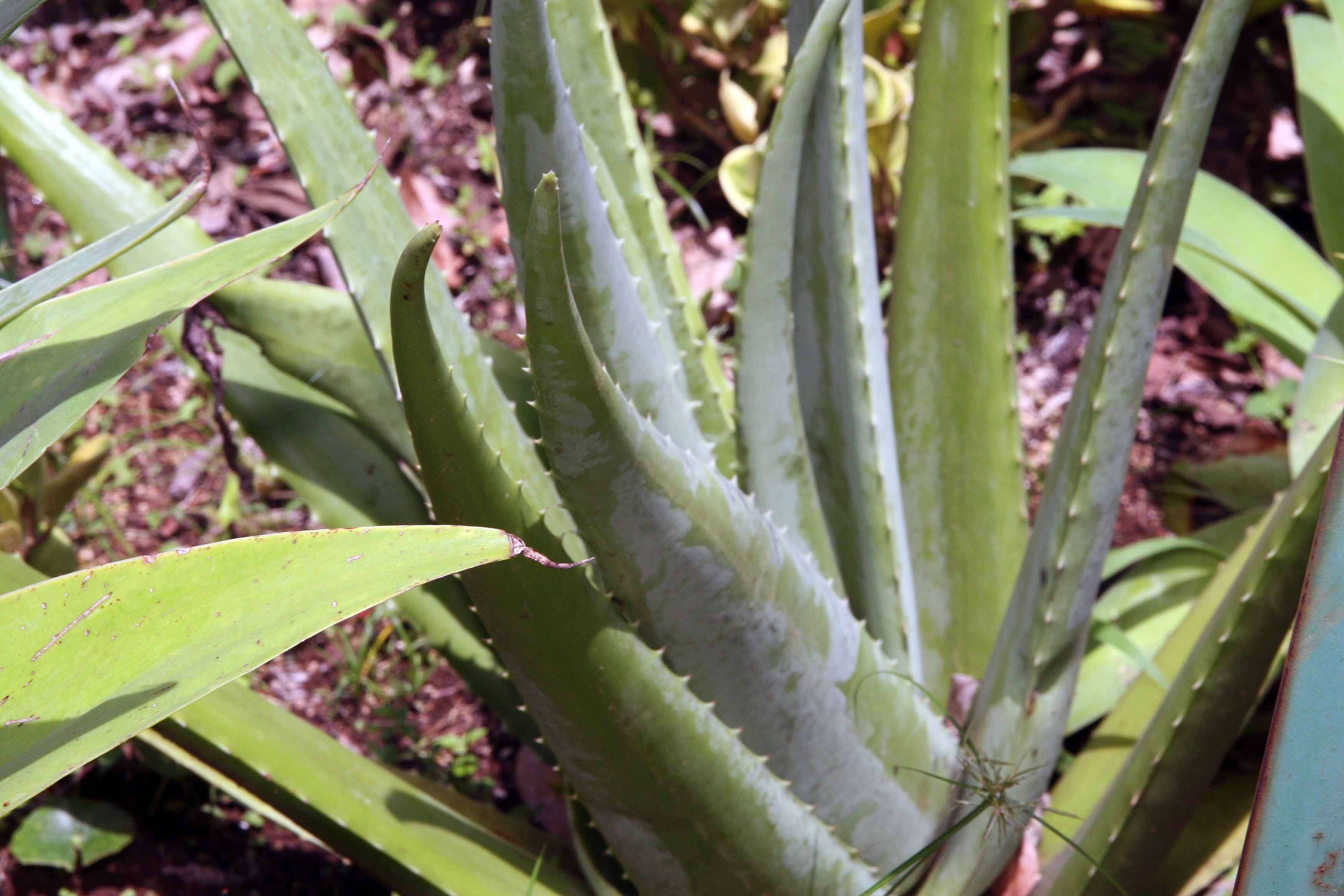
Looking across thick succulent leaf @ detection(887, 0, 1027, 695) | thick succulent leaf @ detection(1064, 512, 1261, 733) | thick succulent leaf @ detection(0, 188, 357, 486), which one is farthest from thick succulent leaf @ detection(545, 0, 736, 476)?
thick succulent leaf @ detection(1064, 512, 1261, 733)

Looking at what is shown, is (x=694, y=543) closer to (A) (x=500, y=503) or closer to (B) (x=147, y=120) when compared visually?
(A) (x=500, y=503)

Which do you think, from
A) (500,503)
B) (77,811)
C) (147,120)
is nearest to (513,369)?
(500,503)

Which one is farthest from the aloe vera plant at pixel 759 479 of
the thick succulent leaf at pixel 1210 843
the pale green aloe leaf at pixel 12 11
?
the pale green aloe leaf at pixel 12 11

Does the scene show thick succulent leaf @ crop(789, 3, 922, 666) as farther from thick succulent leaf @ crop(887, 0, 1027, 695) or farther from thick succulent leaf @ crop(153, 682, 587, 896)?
thick succulent leaf @ crop(153, 682, 587, 896)

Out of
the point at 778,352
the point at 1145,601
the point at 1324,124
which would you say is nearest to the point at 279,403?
the point at 778,352

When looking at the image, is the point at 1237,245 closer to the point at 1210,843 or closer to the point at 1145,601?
the point at 1145,601

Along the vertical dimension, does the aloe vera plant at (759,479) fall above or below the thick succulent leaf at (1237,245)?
below

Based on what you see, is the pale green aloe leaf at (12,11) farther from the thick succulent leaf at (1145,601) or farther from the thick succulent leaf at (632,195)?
the thick succulent leaf at (1145,601)
